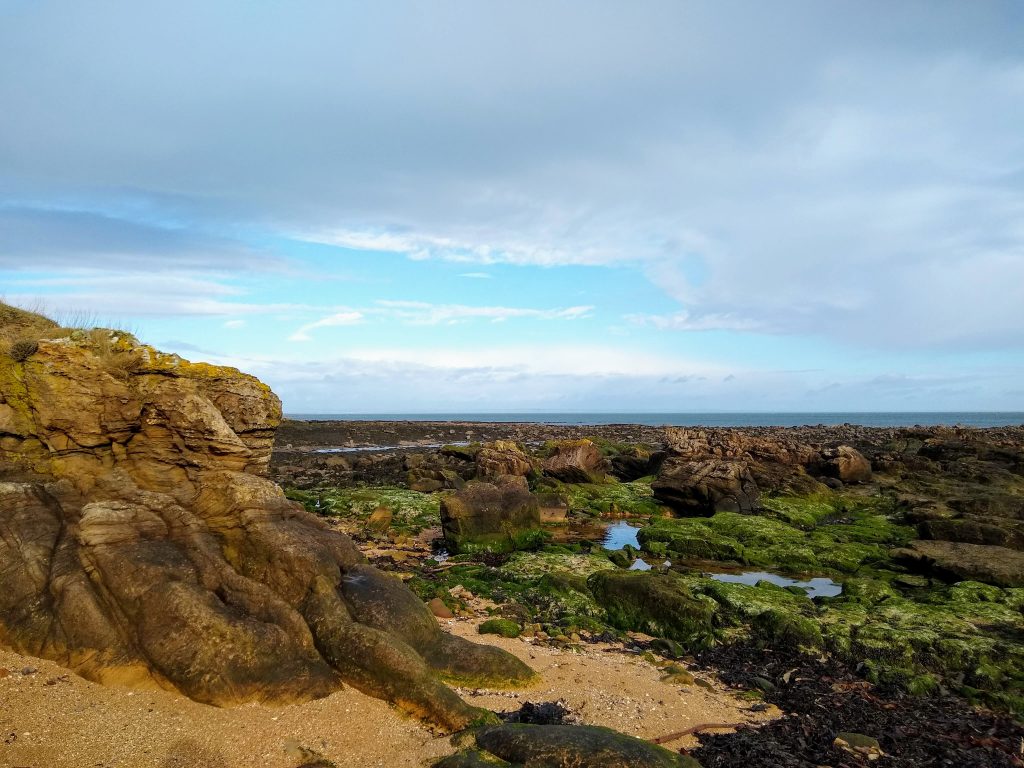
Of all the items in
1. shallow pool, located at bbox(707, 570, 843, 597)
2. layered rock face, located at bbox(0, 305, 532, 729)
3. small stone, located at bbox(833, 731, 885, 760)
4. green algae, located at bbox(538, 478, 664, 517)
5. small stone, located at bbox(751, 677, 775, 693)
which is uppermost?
layered rock face, located at bbox(0, 305, 532, 729)

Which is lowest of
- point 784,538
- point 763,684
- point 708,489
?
point 763,684

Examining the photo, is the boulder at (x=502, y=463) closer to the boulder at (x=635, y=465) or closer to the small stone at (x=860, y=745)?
the boulder at (x=635, y=465)

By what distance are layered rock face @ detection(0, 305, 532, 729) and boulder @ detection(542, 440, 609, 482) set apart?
2443 centimetres

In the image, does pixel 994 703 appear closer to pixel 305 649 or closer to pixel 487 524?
pixel 305 649

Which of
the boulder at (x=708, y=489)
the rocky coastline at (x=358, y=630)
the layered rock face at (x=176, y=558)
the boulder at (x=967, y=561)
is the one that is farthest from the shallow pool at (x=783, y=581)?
the layered rock face at (x=176, y=558)

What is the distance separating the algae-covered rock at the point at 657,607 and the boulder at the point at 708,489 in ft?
42.9

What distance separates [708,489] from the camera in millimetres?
27750

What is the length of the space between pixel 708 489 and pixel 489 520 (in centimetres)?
1127

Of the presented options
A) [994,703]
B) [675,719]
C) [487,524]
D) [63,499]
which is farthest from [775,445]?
[63,499]

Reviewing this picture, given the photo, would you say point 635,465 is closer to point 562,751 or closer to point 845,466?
point 845,466

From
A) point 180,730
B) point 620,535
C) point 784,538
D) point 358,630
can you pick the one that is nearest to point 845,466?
point 784,538

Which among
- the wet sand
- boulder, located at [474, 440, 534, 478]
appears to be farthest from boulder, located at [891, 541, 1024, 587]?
boulder, located at [474, 440, 534, 478]

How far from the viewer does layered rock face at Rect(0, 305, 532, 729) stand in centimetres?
744

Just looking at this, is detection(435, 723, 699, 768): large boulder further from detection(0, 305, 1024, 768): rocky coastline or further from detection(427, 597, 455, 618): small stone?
detection(427, 597, 455, 618): small stone
